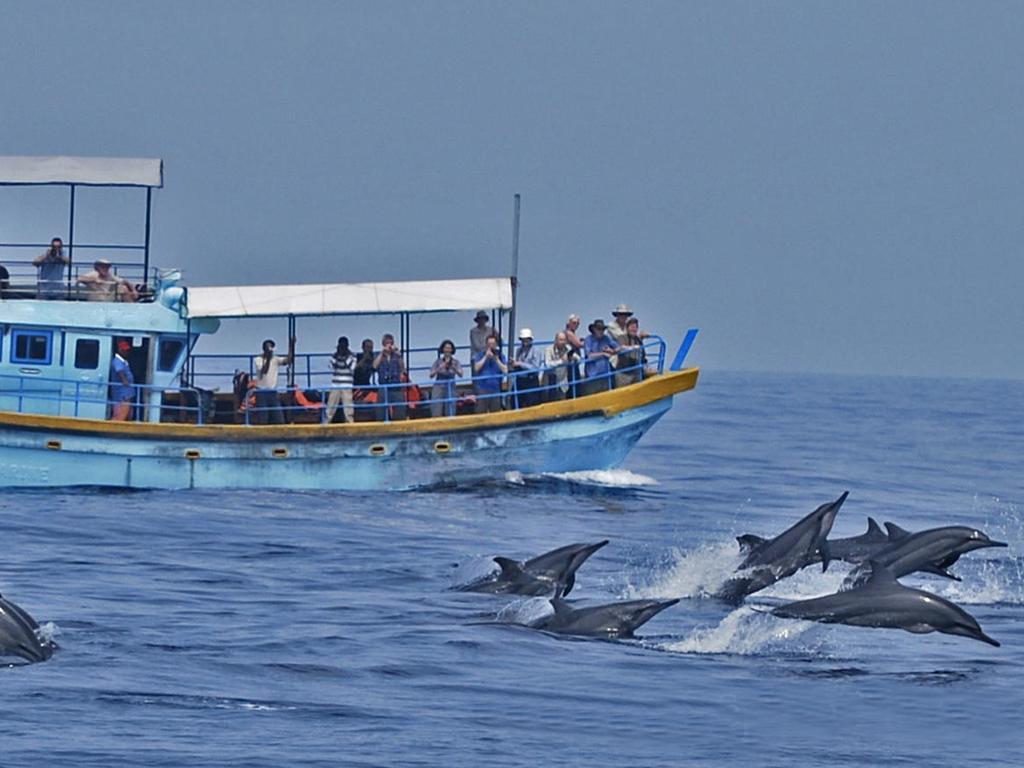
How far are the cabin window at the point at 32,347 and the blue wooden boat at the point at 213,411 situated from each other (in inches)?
0.6

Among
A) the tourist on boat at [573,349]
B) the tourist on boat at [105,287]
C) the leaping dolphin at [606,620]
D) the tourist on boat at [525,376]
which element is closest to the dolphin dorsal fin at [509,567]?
the leaping dolphin at [606,620]

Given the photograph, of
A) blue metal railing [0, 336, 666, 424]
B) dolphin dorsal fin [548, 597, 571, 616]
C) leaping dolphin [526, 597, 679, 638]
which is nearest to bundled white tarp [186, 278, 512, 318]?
blue metal railing [0, 336, 666, 424]

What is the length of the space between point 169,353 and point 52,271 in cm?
243

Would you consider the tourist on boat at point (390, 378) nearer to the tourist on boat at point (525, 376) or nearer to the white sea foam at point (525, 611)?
the tourist on boat at point (525, 376)

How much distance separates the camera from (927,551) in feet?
73.5

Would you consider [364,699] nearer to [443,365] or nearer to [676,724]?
[676,724]

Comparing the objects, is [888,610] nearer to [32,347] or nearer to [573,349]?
[573,349]

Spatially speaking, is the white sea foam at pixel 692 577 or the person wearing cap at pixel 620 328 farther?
the person wearing cap at pixel 620 328

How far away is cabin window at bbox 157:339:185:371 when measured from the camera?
33.8 metres

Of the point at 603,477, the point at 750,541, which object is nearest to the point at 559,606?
the point at 750,541

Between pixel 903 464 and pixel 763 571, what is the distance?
28.8m

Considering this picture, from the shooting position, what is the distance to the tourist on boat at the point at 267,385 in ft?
110

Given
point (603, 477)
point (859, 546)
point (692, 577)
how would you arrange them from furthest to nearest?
point (603, 477) → point (692, 577) → point (859, 546)

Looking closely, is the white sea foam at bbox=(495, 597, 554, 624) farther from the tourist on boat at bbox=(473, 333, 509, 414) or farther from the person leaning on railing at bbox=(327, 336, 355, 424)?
the tourist on boat at bbox=(473, 333, 509, 414)
